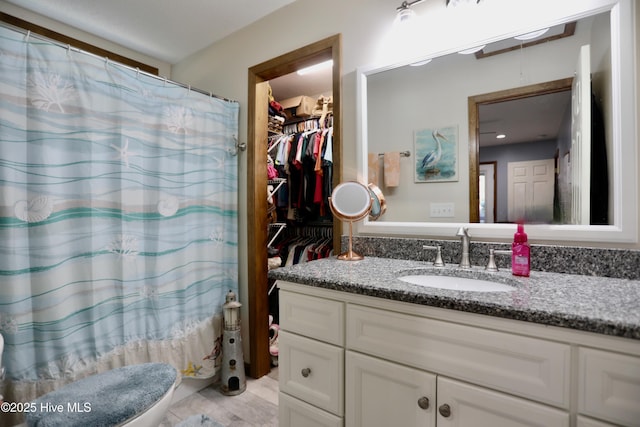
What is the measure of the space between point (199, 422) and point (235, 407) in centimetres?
23

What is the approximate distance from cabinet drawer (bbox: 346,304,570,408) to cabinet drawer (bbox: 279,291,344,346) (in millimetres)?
45

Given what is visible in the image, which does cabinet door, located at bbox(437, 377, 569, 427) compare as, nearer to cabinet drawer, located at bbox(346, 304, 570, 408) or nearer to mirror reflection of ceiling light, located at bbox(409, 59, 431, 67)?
cabinet drawer, located at bbox(346, 304, 570, 408)

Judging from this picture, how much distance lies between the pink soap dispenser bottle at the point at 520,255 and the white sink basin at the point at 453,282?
0.28 feet

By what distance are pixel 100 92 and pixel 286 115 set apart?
6.62 feet

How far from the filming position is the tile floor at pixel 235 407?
5.55 ft

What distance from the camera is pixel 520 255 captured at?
1104mm

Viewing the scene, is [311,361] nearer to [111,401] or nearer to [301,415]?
[301,415]

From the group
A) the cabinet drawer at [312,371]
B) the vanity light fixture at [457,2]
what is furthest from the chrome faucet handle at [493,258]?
the vanity light fixture at [457,2]

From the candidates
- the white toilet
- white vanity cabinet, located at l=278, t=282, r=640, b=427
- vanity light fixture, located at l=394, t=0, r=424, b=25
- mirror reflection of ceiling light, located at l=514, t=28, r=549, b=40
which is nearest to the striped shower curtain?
the white toilet

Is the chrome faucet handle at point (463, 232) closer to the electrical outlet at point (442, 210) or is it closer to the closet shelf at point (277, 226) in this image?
the electrical outlet at point (442, 210)

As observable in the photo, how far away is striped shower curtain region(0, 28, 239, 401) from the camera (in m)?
1.27

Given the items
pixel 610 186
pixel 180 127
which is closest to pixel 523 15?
pixel 610 186

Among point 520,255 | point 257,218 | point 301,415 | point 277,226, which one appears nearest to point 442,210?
point 520,255

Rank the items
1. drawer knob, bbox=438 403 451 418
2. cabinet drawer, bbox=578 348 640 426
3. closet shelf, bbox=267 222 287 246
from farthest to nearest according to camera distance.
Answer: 1. closet shelf, bbox=267 222 287 246
2. drawer knob, bbox=438 403 451 418
3. cabinet drawer, bbox=578 348 640 426
